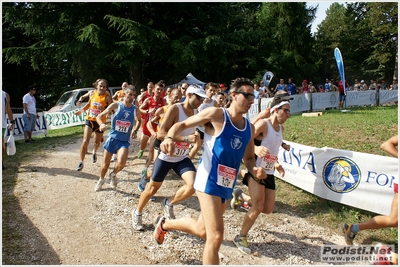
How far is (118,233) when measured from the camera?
4965 mm

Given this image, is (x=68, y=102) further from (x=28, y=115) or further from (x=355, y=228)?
(x=355, y=228)

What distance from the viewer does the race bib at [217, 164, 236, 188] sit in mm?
3533

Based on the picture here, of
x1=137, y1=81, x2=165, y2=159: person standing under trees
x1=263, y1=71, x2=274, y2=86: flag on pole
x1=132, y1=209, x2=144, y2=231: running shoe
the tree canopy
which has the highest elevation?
the tree canopy

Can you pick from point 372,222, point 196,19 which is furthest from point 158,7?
point 372,222

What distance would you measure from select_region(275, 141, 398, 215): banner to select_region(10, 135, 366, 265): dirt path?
744 mm

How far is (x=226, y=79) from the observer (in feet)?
92.4

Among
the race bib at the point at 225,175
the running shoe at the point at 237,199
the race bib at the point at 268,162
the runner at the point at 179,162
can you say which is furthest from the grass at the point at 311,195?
the race bib at the point at 225,175

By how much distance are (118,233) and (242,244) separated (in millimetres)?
1783

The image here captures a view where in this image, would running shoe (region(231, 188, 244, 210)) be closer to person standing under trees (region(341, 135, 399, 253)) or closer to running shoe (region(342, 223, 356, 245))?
running shoe (region(342, 223, 356, 245))

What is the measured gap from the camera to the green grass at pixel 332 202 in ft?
17.6

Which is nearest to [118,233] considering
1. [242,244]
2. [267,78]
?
[242,244]

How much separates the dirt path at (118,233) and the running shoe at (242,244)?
0.07m

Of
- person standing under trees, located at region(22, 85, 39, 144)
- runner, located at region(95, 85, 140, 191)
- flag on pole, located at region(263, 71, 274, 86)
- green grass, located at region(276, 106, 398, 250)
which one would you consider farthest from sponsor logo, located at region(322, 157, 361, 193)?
flag on pole, located at region(263, 71, 274, 86)

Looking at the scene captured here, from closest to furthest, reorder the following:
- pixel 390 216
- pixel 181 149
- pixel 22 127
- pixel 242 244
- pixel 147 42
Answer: pixel 390 216 → pixel 242 244 → pixel 181 149 → pixel 22 127 → pixel 147 42
